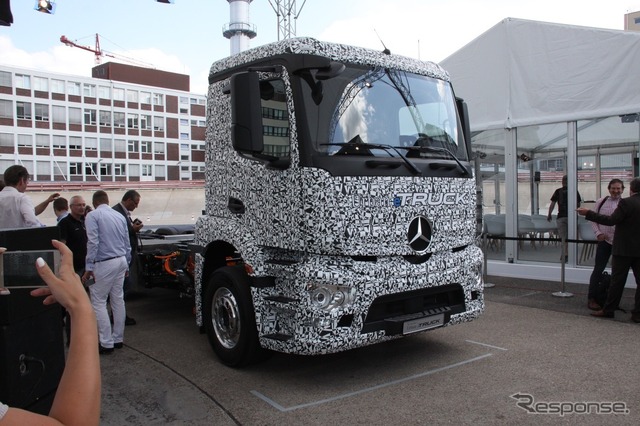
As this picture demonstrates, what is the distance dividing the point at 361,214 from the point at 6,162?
6577cm

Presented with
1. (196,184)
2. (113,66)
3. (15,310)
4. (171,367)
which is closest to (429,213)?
(171,367)

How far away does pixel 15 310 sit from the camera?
105 inches

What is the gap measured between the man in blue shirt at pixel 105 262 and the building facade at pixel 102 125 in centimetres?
5501

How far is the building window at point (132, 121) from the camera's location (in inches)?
2859

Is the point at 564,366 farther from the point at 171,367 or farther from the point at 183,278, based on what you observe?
the point at 183,278

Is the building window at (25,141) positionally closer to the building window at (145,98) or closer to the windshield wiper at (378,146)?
the building window at (145,98)

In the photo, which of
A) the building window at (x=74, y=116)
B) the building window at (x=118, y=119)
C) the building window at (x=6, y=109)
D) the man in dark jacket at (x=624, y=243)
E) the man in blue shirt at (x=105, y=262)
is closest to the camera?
the man in blue shirt at (x=105, y=262)

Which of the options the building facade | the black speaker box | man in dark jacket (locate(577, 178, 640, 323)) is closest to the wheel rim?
the black speaker box

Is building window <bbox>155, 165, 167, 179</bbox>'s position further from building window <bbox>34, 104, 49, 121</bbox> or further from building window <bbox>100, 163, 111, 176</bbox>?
building window <bbox>34, 104, 49, 121</bbox>

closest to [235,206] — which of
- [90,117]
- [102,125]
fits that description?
[90,117]

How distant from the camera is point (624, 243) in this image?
22.7ft

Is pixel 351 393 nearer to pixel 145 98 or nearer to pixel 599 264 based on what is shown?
pixel 599 264

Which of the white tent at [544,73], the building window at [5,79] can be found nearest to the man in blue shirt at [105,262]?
the white tent at [544,73]

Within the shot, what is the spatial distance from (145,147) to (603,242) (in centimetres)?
7240
